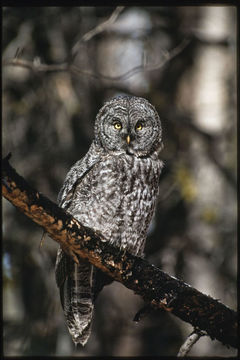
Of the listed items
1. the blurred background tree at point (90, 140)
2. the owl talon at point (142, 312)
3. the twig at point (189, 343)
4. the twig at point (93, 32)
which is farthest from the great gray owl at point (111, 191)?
the blurred background tree at point (90, 140)

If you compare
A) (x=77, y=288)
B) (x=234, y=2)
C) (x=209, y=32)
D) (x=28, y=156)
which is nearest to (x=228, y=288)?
(x=77, y=288)

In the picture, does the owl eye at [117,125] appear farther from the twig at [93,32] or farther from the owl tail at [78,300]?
the owl tail at [78,300]

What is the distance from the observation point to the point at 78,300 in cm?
378

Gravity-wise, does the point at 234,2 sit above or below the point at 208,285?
above

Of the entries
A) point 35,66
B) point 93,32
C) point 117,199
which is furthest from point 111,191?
point 93,32

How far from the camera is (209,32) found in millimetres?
7570

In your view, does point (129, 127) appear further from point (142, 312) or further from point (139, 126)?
point (142, 312)

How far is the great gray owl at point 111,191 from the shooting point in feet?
11.8

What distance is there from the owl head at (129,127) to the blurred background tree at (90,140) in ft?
6.09

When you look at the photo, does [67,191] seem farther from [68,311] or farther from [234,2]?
[234,2]

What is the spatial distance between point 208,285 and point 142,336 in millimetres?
1051

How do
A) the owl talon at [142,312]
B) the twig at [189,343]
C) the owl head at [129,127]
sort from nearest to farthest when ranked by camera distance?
1. the twig at [189,343]
2. the owl talon at [142,312]
3. the owl head at [129,127]

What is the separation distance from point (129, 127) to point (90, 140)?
2.42 metres

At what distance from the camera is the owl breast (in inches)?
142
